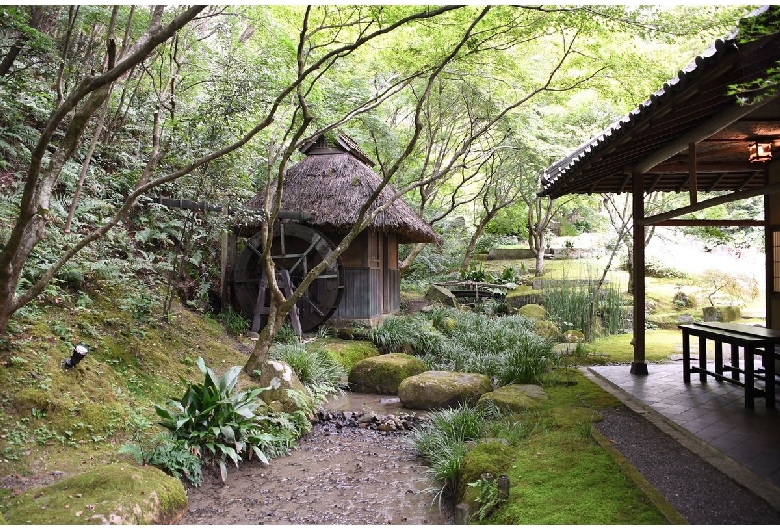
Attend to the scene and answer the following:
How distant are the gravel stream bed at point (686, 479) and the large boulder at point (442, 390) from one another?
6.93ft

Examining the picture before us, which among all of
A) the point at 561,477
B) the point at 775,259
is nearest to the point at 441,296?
the point at 775,259

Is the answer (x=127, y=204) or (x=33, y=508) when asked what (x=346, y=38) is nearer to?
(x=127, y=204)

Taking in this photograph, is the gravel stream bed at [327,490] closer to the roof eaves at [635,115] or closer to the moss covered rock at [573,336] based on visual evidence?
the roof eaves at [635,115]

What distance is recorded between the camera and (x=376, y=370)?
8.02 meters

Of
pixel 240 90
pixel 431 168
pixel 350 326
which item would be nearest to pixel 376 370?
pixel 350 326

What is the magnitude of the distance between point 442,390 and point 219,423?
2.85 m

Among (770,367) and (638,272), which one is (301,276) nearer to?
(638,272)

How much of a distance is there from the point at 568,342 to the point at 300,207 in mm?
5615

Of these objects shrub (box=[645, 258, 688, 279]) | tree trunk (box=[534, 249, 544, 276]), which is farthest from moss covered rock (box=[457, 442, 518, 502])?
shrub (box=[645, 258, 688, 279])

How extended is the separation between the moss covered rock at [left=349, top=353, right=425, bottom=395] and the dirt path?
2035 mm

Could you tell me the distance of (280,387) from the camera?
6223 mm

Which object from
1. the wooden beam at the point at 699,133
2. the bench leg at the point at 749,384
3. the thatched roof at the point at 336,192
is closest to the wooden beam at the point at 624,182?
Answer: the wooden beam at the point at 699,133

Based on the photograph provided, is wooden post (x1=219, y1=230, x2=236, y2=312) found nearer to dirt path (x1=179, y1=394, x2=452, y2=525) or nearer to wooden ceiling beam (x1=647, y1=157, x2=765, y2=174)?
dirt path (x1=179, y1=394, x2=452, y2=525)

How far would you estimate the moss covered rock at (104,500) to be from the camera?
3.17m
